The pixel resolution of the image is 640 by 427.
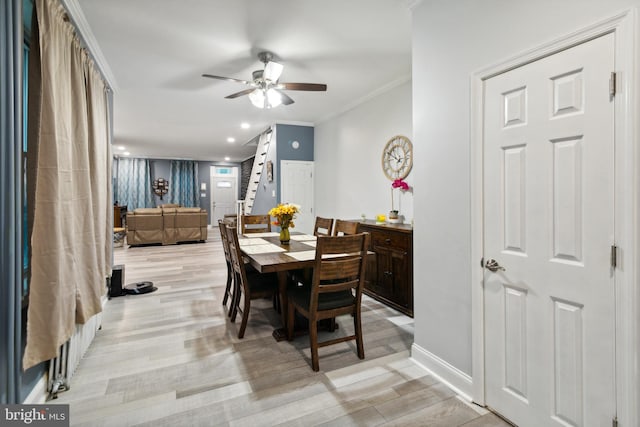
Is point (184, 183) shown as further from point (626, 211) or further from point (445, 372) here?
point (626, 211)

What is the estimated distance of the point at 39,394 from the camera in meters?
1.75

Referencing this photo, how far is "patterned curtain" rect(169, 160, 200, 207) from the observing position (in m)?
11.5

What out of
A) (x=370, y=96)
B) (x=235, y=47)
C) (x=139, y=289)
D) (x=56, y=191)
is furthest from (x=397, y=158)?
(x=139, y=289)

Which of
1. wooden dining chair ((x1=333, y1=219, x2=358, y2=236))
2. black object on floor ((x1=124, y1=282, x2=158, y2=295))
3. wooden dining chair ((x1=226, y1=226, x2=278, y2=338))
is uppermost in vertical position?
wooden dining chair ((x1=333, y1=219, x2=358, y2=236))

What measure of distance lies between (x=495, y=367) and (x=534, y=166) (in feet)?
3.74

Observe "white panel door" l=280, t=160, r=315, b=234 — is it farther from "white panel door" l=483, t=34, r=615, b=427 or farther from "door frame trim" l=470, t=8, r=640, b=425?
"door frame trim" l=470, t=8, r=640, b=425

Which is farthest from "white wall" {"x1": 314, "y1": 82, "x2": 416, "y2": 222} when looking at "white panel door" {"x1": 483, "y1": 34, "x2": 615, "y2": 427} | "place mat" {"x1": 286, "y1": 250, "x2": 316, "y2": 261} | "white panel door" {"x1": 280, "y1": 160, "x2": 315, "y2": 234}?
"white panel door" {"x1": 483, "y1": 34, "x2": 615, "y2": 427}

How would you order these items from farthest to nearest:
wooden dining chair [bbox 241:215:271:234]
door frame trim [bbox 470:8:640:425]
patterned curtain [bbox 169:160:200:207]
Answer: patterned curtain [bbox 169:160:200:207] < wooden dining chair [bbox 241:215:271:234] < door frame trim [bbox 470:8:640:425]

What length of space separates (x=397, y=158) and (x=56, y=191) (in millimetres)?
3490

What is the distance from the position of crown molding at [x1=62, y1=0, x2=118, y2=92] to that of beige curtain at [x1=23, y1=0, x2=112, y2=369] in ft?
1.24

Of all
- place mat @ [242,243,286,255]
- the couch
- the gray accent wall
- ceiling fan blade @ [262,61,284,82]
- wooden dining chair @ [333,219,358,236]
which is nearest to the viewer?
place mat @ [242,243,286,255]

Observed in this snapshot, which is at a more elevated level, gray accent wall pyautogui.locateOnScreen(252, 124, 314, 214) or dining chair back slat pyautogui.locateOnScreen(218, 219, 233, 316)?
gray accent wall pyautogui.locateOnScreen(252, 124, 314, 214)
